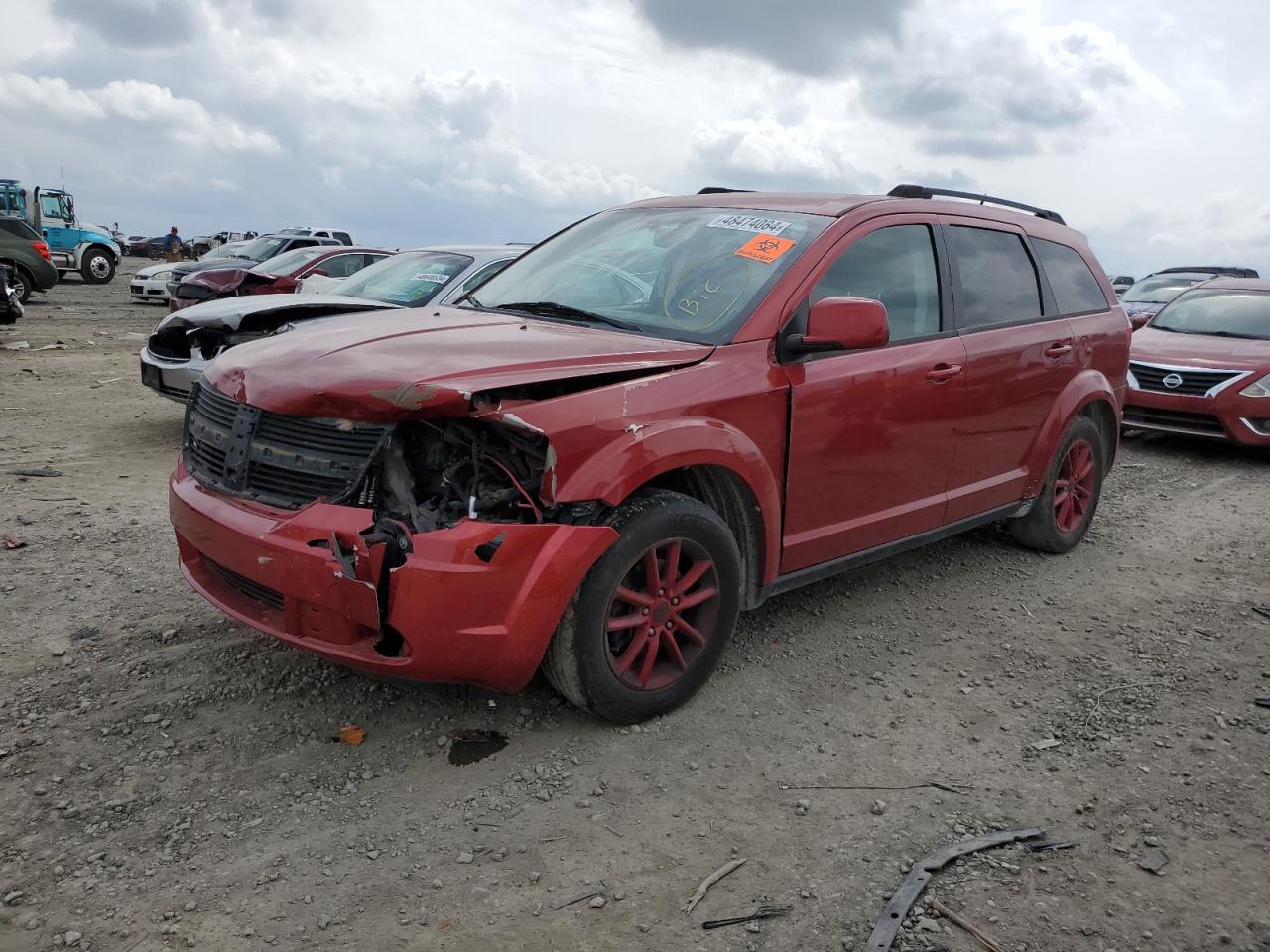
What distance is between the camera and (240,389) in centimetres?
318

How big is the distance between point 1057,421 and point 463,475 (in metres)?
3.27

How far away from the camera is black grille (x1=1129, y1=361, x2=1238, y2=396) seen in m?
8.31

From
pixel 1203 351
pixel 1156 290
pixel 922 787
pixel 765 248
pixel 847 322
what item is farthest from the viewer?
pixel 1156 290

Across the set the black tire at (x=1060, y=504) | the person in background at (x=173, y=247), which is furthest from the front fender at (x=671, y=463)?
the person in background at (x=173, y=247)

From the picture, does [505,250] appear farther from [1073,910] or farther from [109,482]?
[1073,910]

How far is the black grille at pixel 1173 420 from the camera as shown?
27.2 feet

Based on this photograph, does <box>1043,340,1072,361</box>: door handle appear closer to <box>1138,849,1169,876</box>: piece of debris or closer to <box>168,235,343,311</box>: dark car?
<box>1138,849,1169,876</box>: piece of debris

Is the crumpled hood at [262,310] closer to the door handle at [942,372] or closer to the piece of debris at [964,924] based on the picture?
the door handle at [942,372]

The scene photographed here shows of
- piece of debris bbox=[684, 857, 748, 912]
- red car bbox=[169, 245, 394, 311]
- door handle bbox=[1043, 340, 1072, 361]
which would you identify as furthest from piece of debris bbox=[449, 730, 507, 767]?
red car bbox=[169, 245, 394, 311]

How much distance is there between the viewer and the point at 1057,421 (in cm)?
498

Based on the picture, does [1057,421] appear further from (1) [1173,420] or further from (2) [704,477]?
(1) [1173,420]

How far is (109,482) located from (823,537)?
14.8 feet

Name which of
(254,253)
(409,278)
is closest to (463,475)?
(409,278)

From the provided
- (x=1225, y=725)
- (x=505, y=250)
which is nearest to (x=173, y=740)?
(x=1225, y=725)
